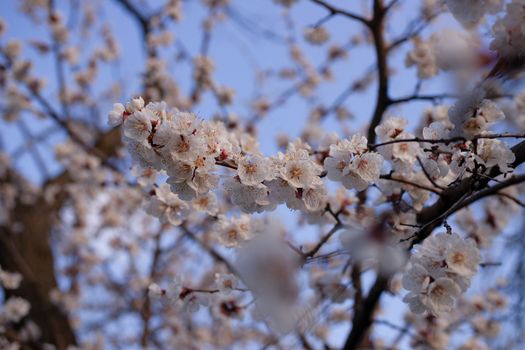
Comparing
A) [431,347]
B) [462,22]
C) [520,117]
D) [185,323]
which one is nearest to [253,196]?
→ [462,22]

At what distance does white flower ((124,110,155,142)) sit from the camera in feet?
4.59

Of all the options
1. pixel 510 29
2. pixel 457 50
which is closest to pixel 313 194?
pixel 457 50

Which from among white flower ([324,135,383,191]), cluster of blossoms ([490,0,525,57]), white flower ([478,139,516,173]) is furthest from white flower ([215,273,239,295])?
cluster of blossoms ([490,0,525,57])

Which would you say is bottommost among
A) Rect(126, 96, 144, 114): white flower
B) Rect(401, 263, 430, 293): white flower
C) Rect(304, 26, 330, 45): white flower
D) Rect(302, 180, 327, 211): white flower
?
Rect(401, 263, 430, 293): white flower

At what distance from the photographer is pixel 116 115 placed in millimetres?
1476

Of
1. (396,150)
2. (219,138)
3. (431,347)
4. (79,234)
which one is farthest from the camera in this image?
(79,234)

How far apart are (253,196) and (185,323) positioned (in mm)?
5508

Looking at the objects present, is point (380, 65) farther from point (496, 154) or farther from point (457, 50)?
point (496, 154)

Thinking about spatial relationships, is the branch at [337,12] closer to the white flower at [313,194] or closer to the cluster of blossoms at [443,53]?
the cluster of blossoms at [443,53]

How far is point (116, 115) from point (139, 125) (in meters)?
0.12

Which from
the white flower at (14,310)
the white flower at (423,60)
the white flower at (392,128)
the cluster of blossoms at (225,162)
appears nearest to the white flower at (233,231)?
the cluster of blossoms at (225,162)

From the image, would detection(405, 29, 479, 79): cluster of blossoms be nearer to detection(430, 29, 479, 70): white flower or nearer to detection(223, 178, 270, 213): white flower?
detection(430, 29, 479, 70): white flower

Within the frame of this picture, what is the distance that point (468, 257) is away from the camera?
135 centimetres

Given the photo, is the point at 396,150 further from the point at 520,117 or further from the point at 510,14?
the point at 520,117
